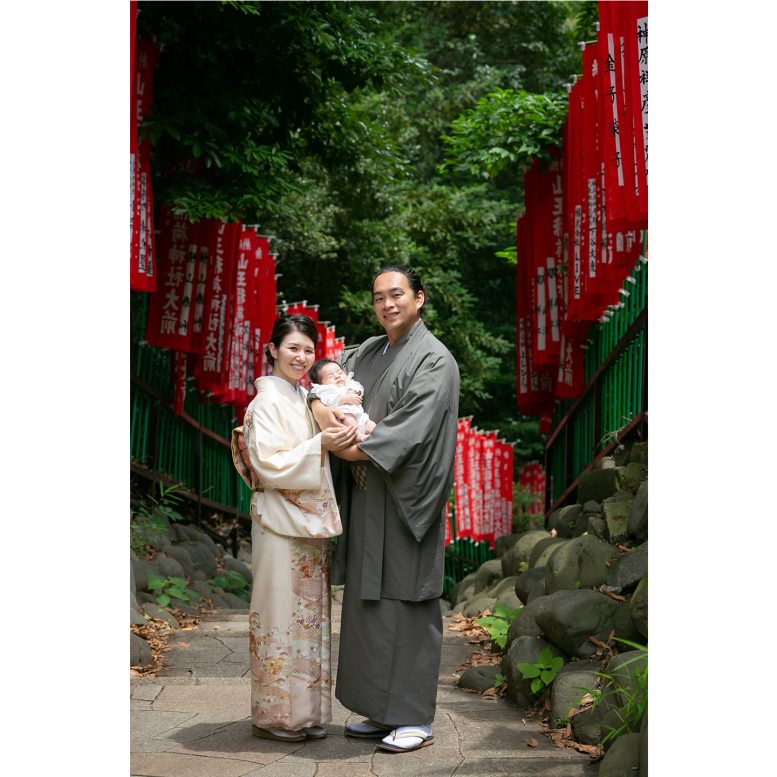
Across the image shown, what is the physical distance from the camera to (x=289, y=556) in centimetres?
505

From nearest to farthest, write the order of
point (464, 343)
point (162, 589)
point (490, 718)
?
1. point (490, 718)
2. point (162, 589)
3. point (464, 343)

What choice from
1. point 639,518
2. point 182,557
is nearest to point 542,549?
point 639,518

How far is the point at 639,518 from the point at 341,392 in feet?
8.90

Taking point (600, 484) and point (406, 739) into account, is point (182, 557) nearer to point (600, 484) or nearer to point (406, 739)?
point (600, 484)

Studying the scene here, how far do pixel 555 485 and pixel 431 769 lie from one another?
34.8 feet

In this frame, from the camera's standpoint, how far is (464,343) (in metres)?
21.4

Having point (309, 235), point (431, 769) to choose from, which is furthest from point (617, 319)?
point (309, 235)

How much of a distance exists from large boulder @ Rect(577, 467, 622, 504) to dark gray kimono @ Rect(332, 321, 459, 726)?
4071 millimetres

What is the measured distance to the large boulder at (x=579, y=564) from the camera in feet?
22.1

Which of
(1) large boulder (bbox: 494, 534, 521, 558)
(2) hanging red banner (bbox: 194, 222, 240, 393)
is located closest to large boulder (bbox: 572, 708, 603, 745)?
(2) hanging red banner (bbox: 194, 222, 240, 393)

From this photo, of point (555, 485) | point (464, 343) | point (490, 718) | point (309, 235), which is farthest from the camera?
point (464, 343)

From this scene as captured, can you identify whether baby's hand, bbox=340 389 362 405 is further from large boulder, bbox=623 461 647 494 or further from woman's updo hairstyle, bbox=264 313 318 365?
large boulder, bbox=623 461 647 494

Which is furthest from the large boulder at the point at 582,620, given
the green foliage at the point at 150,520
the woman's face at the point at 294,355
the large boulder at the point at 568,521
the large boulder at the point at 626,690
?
the green foliage at the point at 150,520

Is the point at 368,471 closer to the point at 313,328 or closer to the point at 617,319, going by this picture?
the point at 313,328
